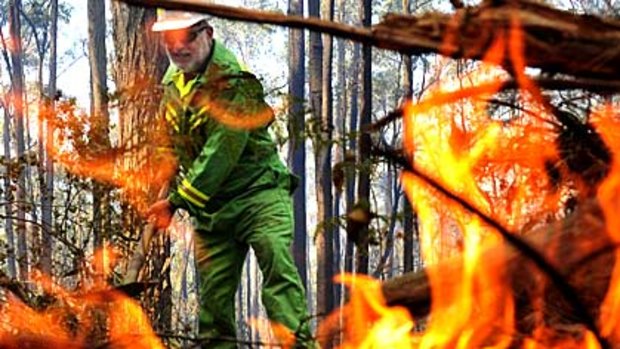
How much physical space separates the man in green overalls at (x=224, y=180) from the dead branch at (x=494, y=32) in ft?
7.46

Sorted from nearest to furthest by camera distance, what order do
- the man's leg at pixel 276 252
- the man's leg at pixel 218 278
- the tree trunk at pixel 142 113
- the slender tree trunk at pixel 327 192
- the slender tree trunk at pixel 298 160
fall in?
1. the man's leg at pixel 276 252
2. the man's leg at pixel 218 278
3. the tree trunk at pixel 142 113
4. the slender tree trunk at pixel 327 192
5. the slender tree trunk at pixel 298 160

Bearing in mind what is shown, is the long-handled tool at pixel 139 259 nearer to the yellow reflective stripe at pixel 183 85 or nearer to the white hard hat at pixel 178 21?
the yellow reflective stripe at pixel 183 85

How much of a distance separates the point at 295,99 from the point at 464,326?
89.1 inches

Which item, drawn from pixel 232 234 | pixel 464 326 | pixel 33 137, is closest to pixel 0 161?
pixel 232 234

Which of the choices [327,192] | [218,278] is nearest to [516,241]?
[218,278]

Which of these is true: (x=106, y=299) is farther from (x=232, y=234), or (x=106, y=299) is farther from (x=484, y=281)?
(x=484, y=281)

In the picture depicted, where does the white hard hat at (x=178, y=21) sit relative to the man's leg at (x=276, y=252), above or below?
above

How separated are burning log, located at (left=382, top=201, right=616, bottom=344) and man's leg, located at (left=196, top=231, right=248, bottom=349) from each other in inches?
93.9

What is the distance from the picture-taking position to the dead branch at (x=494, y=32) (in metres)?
2.09

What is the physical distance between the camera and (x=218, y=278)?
193 inches

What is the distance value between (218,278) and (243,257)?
0.60 feet

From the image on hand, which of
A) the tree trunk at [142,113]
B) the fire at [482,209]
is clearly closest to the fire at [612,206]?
the fire at [482,209]

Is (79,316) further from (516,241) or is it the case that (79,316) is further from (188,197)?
(516,241)

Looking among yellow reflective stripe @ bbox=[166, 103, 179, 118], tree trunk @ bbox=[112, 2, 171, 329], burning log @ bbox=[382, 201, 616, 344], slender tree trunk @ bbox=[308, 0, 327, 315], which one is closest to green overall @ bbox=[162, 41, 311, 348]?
yellow reflective stripe @ bbox=[166, 103, 179, 118]
